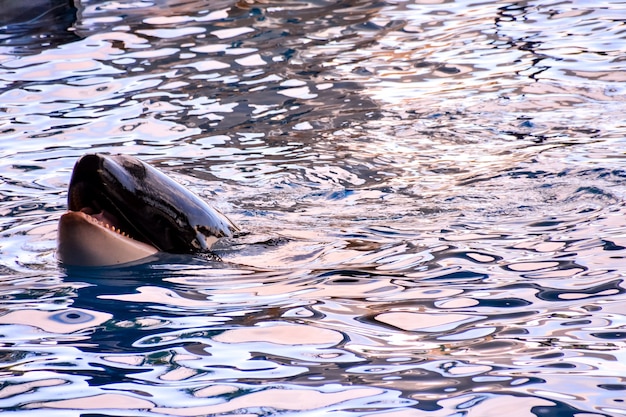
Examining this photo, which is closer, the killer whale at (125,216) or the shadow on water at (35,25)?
the killer whale at (125,216)

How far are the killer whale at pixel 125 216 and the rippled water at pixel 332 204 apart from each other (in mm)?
134

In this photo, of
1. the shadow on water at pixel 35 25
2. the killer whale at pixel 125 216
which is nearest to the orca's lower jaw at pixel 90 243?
the killer whale at pixel 125 216

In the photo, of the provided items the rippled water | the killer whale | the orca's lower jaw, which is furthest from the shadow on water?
the orca's lower jaw

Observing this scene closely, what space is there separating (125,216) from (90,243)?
0.33 metres

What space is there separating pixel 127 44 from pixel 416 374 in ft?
31.4

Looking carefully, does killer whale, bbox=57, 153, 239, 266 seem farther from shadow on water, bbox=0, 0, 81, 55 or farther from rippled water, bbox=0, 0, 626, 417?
shadow on water, bbox=0, 0, 81, 55

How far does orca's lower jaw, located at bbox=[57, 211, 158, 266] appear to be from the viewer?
15.6 feet

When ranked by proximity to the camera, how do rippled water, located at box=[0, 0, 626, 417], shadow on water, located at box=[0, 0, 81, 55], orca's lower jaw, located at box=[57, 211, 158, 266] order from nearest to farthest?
rippled water, located at box=[0, 0, 626, 417]
orca's lower jaw, located at box=[57, 211, 158, 266]
shadow on water, located at box=[0, 0, 81, 55]

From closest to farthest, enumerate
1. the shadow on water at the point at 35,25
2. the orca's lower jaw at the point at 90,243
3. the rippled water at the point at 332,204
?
1. the rippled water at the point at 332,204
2. the orca's lower jaw at the point at 90,243
3. the shadow on water at the point at 35,25

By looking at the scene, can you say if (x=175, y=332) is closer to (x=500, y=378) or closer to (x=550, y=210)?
(x=500, y=378)

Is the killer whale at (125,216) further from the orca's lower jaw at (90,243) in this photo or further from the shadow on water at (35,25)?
the shadow on water at (35,25)

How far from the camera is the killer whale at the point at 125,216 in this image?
4.83 meters

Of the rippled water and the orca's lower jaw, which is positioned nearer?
the rippled water

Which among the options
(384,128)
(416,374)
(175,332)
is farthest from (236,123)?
(416,374)
